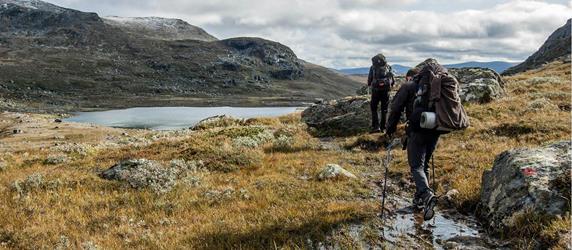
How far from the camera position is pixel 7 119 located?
3497 inches

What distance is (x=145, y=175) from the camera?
1266 cm

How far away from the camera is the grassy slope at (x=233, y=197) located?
8.13 m

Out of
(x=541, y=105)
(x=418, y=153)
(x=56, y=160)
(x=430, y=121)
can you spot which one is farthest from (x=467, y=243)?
(x=541, y=105)

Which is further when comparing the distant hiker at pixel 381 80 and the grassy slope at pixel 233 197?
the distant hiker at pixel 381 80

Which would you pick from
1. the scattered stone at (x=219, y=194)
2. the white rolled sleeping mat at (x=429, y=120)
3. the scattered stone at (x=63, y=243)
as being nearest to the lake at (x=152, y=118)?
→ the scattered stone at (x=219, y=194)

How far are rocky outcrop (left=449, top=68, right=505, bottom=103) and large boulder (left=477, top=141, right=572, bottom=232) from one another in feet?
58.0

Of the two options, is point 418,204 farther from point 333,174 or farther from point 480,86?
point 480,86

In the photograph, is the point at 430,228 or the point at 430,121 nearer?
the point at 430,121

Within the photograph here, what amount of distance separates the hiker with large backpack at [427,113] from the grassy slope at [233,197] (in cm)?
129

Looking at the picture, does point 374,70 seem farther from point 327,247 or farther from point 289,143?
point 327,247

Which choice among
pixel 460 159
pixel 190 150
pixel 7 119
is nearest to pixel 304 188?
pixel 460 159

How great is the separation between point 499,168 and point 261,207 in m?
5.22

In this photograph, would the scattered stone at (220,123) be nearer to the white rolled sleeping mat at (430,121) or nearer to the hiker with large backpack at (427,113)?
the hiker with large backpack at (427,113)

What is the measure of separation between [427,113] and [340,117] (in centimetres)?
1629
